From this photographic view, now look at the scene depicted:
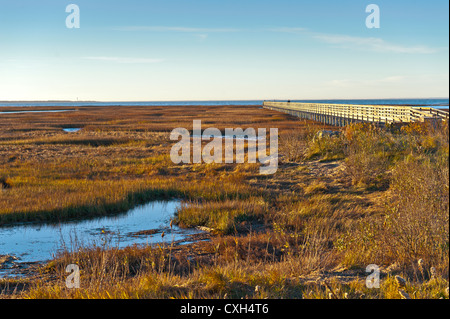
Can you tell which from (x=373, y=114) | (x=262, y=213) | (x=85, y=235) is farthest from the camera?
(x=373, y=114)

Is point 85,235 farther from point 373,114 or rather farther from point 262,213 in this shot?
point 373,114

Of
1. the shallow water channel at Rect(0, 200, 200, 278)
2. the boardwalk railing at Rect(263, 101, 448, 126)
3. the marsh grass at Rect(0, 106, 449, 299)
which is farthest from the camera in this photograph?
the boardwalk railing at Rect(263, 101, 448, 126)

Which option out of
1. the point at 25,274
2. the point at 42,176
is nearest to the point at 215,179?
the point at 42,176

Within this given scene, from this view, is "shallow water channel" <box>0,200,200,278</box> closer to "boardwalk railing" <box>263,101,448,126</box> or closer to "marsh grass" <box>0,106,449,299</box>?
"marsh grass" <box>0,106,449,299</box>

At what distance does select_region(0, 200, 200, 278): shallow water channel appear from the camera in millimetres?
8938

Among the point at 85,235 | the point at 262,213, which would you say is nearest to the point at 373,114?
the point at 262,213

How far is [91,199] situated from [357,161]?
952 centimetres

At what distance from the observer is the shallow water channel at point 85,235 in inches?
352

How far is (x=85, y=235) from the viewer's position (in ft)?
34.0

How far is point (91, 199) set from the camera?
13.1m

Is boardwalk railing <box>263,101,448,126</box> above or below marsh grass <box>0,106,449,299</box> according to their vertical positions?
above

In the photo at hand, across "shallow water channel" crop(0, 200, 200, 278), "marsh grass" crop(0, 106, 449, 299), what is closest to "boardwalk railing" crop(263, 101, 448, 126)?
"marsh grass" crop(0, 106, 449, 299)

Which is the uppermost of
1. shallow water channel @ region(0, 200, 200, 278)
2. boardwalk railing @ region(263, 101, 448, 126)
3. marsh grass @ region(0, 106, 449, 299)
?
boardwalk railing @ region(263, 101, 448, 126)
